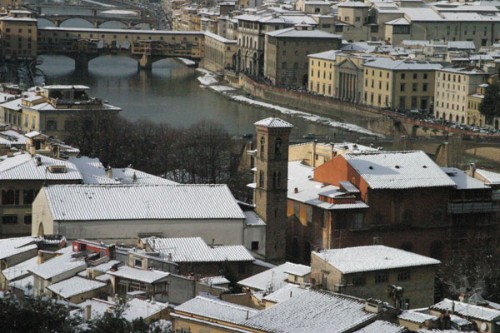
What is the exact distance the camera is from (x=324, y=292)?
569 inches

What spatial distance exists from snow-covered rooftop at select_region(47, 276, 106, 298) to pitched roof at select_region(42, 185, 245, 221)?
9.48 ft

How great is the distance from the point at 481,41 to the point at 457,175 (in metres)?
29.2

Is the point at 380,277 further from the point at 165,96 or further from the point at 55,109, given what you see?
the point at 165,96

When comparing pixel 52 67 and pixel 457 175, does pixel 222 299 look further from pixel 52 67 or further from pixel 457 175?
pixel 52 67

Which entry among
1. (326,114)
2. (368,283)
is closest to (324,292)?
(368,283)

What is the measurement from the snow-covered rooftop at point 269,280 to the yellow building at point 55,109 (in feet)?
37.1

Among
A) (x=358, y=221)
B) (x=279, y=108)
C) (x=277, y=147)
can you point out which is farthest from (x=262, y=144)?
(x=279, y=108)

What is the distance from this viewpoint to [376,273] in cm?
1673

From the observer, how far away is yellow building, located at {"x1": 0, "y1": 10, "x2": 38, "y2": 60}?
165 ft

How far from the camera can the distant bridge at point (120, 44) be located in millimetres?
52188

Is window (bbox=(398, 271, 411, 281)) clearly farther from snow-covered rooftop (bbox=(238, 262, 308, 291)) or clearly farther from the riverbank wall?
the riverbank wall

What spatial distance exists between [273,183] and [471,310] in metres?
6.11

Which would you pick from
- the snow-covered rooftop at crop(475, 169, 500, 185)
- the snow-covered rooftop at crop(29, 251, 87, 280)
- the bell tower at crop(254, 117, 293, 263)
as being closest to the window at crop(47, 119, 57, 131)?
the snow-covered rooftop at crop(475, 169, 500, 185)

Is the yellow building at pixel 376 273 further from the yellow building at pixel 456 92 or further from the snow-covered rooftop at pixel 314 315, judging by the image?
the yellow building at pixel 456 92
